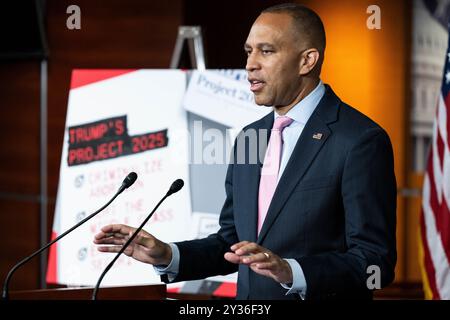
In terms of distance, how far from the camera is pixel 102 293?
78.8 inches

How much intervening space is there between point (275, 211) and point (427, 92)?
10.4ft

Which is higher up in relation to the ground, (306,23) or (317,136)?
(306,23)

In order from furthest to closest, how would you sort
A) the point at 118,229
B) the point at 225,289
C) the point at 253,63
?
the point at 225,289 → the point at 253,63 → the point at 118,229

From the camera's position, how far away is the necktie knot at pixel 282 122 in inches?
81.0

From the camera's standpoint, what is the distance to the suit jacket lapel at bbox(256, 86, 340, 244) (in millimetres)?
1965

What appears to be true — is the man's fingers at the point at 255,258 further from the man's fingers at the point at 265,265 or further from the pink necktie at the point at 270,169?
the pink necktie at the point at 270,169

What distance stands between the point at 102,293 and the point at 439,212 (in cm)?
188

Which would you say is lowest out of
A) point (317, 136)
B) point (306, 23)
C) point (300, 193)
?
point (300, 193)

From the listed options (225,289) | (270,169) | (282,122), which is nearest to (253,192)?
(270,169)

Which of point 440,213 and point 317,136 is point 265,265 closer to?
point 317,136

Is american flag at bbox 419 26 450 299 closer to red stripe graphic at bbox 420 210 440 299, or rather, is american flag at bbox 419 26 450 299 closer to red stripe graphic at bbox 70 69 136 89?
red stripe graphic at bbox 420 210 440 299

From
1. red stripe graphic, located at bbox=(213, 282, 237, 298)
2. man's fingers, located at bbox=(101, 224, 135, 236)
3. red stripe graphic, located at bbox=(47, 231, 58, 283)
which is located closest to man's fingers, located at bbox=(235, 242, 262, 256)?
man's fingers, located at bbox=(101, 224, 135, 236)
